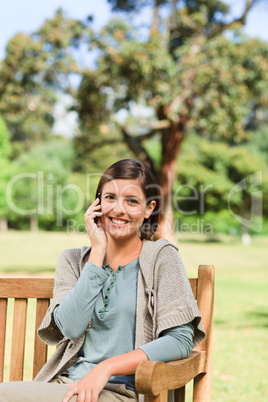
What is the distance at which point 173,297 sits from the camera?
2168mm

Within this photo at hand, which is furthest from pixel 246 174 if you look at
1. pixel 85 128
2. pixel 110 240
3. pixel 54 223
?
pixel 110 240

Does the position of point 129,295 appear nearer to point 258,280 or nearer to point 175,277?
point 175,277

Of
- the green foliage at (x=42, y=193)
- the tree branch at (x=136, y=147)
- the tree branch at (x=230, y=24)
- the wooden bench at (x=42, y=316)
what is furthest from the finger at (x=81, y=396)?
the green foliage at (x=42, y=193)

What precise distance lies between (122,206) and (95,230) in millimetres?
169

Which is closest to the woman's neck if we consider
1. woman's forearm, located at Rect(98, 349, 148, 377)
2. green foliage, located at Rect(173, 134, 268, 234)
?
woman's forearm, located at Rect(98, 349, 148, 377)

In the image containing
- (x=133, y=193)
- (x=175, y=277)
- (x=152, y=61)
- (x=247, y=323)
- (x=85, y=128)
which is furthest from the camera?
(x=85, y=128)

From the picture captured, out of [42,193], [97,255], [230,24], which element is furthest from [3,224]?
[97,255]

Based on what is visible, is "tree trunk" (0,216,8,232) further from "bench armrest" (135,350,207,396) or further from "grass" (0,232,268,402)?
"bench armrest" (135,350,207,396)

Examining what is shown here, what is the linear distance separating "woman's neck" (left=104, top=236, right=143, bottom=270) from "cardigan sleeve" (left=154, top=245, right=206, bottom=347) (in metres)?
0.16

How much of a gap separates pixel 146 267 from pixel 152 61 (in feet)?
36.9

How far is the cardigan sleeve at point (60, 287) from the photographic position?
229cm

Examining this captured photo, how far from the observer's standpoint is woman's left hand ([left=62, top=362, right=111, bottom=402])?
193 cm

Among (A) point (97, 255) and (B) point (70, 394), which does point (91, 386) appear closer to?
(B) point (70, 394)

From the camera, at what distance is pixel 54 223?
43062 mm
